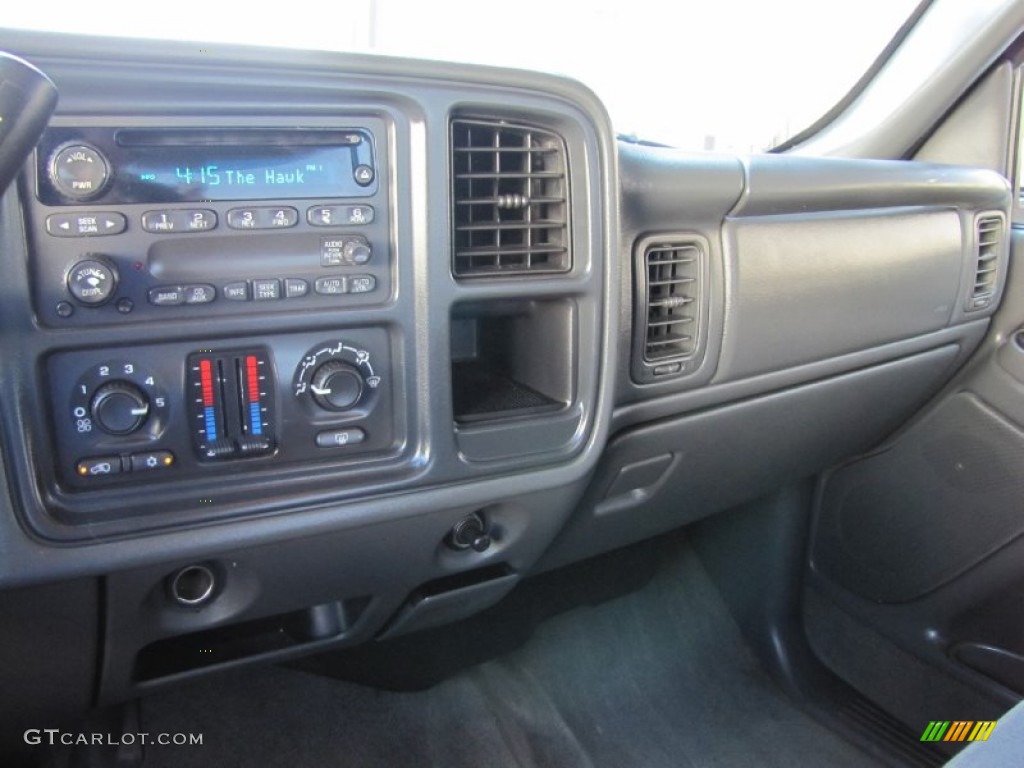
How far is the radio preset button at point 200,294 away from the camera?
794 mm

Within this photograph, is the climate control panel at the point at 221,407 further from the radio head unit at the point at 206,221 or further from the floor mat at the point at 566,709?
the floor mat at the point at 566,709

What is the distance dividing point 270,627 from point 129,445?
0.41 m

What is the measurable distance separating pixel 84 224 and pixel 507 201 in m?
0.43

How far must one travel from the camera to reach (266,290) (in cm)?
83

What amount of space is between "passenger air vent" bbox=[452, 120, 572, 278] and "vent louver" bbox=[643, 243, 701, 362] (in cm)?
21

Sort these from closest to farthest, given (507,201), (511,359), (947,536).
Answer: (507,201)
(511,359)
(947,536)

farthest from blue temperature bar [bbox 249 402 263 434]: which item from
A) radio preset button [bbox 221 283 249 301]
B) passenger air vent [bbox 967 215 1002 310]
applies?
passenger air vent [bbox 967 215 1002 310]

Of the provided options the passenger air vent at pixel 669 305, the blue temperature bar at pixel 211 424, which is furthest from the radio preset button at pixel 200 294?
the passenger air vent at pixel 669 305

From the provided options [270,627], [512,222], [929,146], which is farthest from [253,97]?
[929,146]

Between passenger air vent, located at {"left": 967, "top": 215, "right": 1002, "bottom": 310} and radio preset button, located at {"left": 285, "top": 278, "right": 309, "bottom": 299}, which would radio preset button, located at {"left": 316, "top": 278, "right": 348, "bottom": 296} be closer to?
radio preset button, located at {"left": 285, "top": 278, "right": 309, "bottom": 299}

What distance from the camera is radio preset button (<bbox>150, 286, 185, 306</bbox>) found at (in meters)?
0.79
